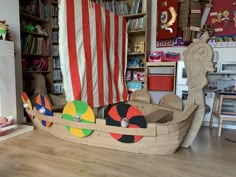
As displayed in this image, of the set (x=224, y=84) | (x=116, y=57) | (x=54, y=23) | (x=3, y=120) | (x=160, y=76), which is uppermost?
(x=54, y=23)

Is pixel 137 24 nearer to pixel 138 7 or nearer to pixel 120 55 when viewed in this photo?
pixel 138 7

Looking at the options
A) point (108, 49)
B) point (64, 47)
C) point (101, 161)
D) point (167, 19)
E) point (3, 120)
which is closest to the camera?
point (101, 161)

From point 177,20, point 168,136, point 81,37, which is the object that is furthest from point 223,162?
point 177,20

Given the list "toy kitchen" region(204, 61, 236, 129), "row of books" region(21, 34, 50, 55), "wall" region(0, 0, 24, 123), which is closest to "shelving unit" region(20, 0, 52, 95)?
"row of books" region(21, 34, 50, 55)

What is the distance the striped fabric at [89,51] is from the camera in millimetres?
1814

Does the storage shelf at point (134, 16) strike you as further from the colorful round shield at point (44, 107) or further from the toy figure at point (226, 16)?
the colorful round shield at point (44, 107)

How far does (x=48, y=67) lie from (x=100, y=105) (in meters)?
1.72

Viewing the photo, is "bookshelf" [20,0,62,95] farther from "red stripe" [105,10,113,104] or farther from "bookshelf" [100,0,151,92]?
"red stripe" [105,10,113,104]

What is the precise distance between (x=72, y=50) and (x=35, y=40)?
68.3 inches

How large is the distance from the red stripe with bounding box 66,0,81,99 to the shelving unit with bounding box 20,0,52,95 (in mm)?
1543

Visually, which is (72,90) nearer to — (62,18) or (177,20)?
(62,18)

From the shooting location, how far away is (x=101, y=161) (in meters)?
1.60

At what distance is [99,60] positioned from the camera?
220 cm

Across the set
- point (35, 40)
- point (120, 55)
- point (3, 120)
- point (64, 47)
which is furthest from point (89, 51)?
point (35, 40)
